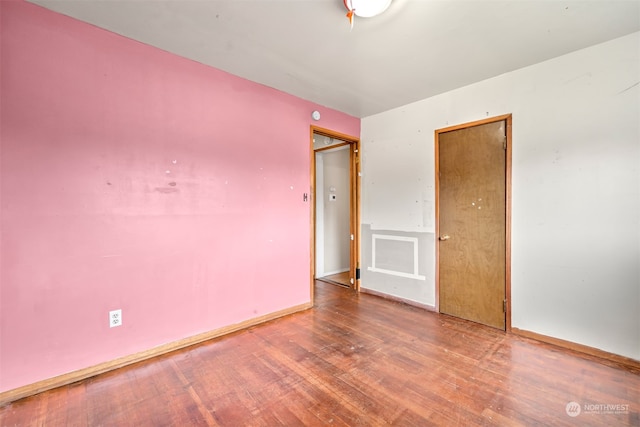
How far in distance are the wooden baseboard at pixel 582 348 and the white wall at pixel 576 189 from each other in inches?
1.4

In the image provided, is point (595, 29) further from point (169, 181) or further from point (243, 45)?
point (169, 181)

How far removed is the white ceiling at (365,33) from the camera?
1.80 metres

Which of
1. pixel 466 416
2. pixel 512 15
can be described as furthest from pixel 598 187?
pixel 466 416

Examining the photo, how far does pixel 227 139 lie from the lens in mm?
2680

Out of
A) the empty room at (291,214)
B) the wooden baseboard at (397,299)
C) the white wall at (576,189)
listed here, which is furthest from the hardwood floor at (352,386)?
the wooden baseboard at (397,299)

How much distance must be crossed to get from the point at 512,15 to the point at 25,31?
3135mm

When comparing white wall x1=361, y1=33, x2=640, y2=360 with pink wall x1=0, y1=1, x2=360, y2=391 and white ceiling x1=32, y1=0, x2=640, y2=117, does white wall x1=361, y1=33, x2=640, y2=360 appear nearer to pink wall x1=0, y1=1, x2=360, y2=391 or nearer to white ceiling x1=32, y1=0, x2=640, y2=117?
white ceiling x1=32, y1=0, x2=640, y2=117

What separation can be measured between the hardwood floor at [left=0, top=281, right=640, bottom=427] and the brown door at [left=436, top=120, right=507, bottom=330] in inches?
16.3

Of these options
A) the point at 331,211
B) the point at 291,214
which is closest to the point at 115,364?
the point at 291,214

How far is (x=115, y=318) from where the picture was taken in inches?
82.7

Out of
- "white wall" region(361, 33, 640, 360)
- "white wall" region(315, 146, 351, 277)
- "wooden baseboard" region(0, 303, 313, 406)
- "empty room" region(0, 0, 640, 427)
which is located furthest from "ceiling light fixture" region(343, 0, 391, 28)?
"white wall" region(315, 146, 351, 277)

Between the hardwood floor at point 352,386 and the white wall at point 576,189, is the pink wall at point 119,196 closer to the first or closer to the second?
the hardwood floor at point 352,386

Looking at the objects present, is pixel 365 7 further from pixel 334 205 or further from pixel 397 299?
pixel 334 205

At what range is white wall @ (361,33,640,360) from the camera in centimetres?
212
